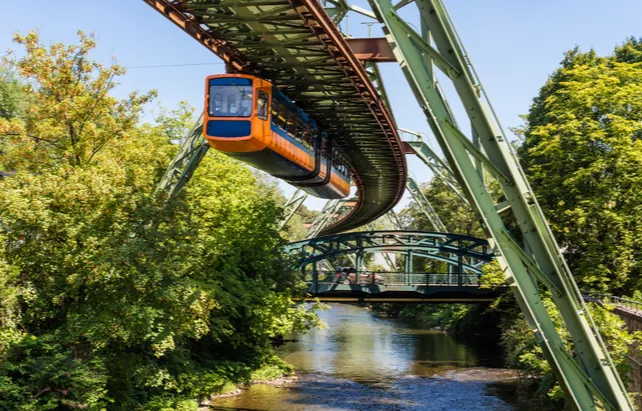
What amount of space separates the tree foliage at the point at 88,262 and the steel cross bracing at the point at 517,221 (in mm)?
12385

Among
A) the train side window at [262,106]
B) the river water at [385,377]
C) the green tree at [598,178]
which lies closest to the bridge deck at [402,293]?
the river water at [385,377]

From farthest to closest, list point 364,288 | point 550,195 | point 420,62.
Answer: point 364,288, point 550,195, point 420,62

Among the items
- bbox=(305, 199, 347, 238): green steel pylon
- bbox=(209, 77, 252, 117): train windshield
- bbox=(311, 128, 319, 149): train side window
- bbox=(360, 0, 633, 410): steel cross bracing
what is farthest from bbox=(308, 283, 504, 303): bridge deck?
bbox=(305, 199, 347, 238): green steel pylon

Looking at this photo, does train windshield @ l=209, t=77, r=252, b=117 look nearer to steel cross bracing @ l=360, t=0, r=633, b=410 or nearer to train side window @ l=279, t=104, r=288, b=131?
train side window @ l=279, t=104, r=288, b=131

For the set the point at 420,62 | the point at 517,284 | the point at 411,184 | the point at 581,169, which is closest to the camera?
the point at 517,284

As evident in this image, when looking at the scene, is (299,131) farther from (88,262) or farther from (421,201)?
(421,201)

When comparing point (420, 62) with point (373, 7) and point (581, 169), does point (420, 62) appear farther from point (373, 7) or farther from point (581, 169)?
point (581, 169)

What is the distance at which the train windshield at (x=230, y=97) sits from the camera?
2067cm

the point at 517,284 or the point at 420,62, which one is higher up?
the point at 420,62

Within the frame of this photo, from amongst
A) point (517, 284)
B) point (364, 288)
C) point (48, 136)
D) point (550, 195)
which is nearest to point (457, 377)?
point (364, 288)

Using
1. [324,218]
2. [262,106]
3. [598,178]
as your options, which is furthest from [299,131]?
[324,218]

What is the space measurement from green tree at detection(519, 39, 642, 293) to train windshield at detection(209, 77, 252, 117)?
1320 cm

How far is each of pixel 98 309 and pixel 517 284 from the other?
14507 millimetres

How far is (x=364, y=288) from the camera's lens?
35312 millimetres
